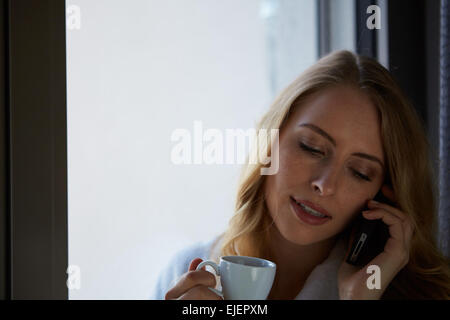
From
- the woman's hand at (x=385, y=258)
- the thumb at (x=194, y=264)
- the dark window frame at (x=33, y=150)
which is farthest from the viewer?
the woman's hand at (x=385, y=258)

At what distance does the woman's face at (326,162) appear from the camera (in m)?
0.69

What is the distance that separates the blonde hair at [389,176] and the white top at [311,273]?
0.05 meters

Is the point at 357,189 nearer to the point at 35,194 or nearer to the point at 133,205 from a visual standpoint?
the point at 133,205

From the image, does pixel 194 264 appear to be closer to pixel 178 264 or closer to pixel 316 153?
pixel 178 264

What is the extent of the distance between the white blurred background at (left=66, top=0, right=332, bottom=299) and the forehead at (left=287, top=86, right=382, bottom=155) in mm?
112

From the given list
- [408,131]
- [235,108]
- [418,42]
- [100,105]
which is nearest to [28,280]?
[100,105]

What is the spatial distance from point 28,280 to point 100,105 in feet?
0.92

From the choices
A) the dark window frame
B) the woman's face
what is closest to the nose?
the woman's face

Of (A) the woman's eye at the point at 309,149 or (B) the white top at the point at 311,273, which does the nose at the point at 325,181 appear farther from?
(B) the white top at the point at 311,273

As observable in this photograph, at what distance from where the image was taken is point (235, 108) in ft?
2.45

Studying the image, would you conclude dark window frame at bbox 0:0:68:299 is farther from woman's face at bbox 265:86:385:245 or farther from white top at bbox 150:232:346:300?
woman's face at bbox 265:86:385:245

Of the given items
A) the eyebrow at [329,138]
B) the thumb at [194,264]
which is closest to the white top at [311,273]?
the thumb at [194,264]

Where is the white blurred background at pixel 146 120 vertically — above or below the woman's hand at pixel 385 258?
above

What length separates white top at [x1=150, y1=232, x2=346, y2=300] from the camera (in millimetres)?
698
